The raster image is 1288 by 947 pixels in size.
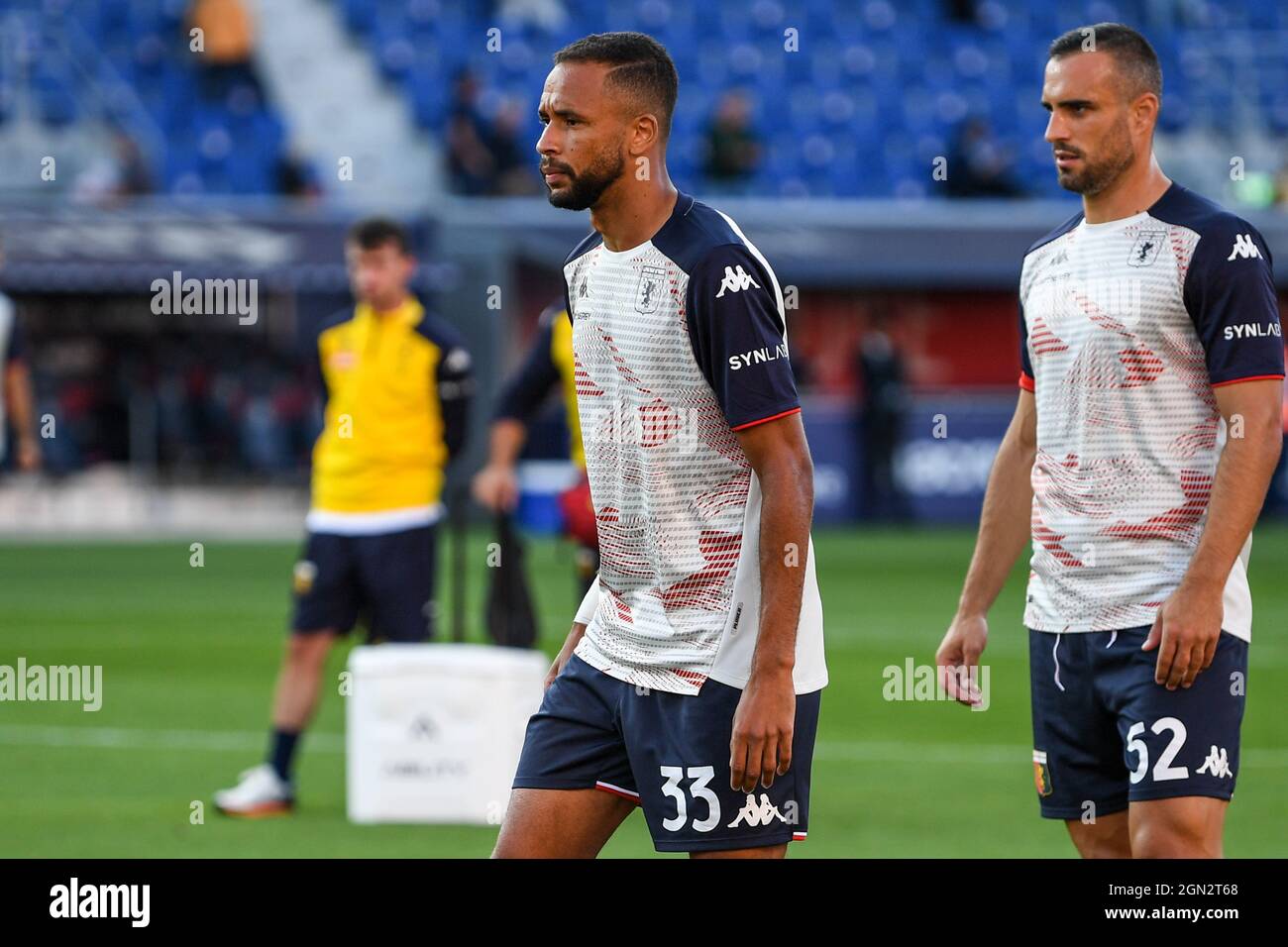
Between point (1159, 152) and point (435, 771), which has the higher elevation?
point (1159, 152)

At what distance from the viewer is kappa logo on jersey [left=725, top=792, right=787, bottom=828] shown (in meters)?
4.15

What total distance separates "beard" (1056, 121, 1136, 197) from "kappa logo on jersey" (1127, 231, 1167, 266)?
0.51 feet

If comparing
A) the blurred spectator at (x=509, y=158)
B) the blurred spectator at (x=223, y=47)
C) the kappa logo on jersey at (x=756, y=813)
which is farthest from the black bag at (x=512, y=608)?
the blurred spectator at (x=223, y=47)

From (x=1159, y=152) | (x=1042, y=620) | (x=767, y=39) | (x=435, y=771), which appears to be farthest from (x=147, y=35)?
(x=1042, y=620)

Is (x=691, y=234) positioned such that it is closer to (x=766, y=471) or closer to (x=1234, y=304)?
(x=766, y=471)

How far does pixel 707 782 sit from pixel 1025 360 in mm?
1462

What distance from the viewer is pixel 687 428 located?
13.9ft

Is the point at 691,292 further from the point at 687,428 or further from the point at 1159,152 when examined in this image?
the point at 1159,152

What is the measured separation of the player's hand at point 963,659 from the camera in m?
4.98

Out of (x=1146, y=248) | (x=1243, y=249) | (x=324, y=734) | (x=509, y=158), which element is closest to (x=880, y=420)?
(x=509, y=158)

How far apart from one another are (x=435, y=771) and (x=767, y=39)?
2058cm

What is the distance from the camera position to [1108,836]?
4793mm

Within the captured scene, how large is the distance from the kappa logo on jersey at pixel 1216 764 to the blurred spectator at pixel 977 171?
66.3 ft

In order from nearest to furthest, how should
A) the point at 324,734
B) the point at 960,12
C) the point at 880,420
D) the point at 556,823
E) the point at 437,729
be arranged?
the point at 556,823
the point at 437,729
the point at 324,734
the point at 880,420
the point at 960,12
